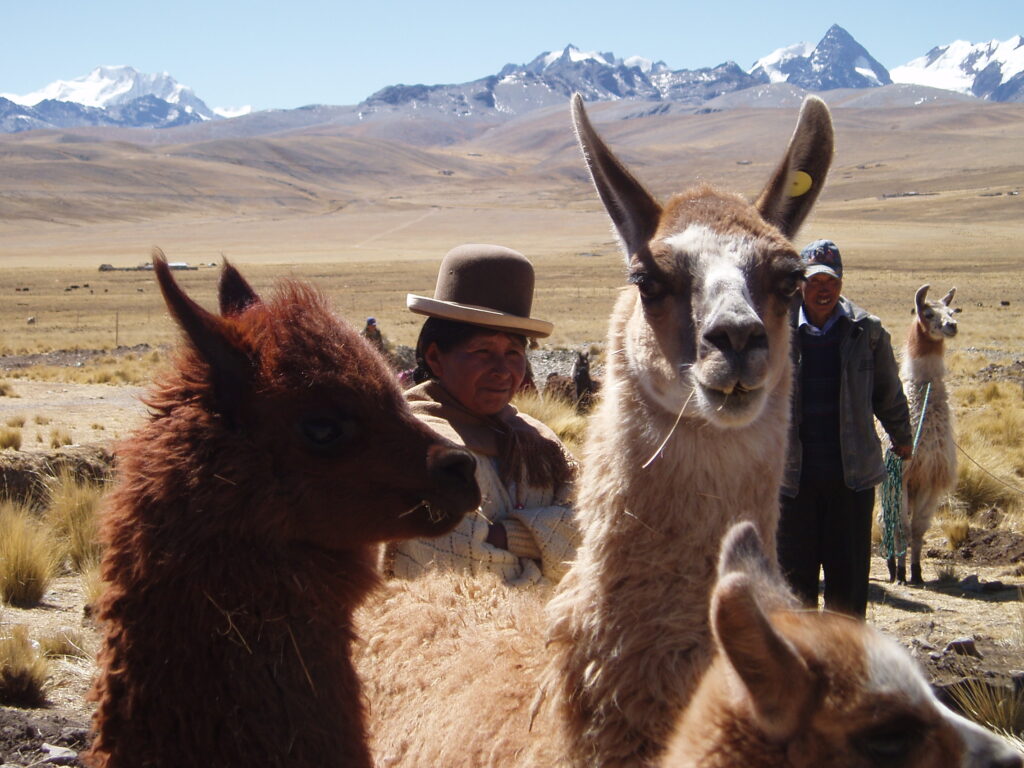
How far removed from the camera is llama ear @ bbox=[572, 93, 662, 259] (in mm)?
2820

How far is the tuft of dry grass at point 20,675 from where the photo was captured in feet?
12.7

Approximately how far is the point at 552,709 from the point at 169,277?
135 centimetres

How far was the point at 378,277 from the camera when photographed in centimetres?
4978

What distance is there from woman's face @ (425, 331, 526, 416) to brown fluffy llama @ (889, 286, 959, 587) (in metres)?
4.50

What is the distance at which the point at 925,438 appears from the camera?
757cm

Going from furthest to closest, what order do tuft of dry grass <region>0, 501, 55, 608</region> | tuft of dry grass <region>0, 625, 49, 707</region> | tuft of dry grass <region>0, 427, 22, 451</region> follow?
1. tuft of dry grass <region>0, 427, 22, 451</region>
2. tuft of dry grass <region>0, 501, 55, 608</region>
3. tuft of dry grass <region>0, 625, 49, 707</region>

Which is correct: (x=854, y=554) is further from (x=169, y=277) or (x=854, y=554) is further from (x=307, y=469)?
(x=169, y=277)

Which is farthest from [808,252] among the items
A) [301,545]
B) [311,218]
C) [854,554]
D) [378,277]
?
[311,218]

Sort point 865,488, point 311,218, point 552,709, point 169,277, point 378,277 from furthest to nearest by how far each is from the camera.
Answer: point 311,218
point 378,277
point 865,488
point 552,709
point 169,277

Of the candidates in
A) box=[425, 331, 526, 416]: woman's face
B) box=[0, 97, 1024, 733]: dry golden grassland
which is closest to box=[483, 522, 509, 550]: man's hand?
box=[425, 331, 526, 416]: woman's face

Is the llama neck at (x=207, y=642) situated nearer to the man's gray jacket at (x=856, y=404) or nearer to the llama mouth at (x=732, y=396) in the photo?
the llama mouth at (x=732, y=396)

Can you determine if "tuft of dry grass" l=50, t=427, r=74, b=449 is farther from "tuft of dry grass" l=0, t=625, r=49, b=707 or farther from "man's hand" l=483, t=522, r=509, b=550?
"man's hand" l=483, t=522, r=509, b=550

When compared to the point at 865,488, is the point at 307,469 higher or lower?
higher

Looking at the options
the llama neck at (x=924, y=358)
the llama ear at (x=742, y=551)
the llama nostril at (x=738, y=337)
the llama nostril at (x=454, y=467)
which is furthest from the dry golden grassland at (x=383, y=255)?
the llama ear at (x=742, y=551)
